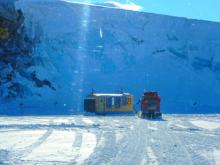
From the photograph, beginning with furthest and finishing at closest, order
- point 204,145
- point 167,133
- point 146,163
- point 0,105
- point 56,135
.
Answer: point 0,105
point 167,133
point 56,135
point 204,145
point 146,163

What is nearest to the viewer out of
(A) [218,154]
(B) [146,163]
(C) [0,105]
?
(B) [146,163]

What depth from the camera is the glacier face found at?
30.6m

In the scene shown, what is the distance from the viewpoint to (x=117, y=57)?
1310 inches

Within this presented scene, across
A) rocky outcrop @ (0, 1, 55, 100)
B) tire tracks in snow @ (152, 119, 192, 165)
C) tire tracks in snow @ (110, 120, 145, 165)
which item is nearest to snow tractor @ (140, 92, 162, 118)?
tire tracks in snow @ (110, 120, 145, 165)

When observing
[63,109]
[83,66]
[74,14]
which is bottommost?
[63,109]

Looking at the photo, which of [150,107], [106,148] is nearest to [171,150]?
[106,148]

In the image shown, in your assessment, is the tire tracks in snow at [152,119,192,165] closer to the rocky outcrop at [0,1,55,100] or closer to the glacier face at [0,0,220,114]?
the rocky outcrop at [0,1,55,100]

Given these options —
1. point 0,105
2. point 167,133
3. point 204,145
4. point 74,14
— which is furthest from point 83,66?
point 204,145

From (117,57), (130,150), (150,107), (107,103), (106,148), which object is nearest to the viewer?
(130,150)

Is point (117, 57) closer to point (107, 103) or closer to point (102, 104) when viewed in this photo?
point (107, 103)

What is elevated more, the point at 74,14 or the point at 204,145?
the point at 74,14

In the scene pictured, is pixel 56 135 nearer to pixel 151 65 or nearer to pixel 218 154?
pixel 218 154

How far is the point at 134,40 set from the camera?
34.3 meters

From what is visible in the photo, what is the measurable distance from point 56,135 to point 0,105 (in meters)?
17.2
